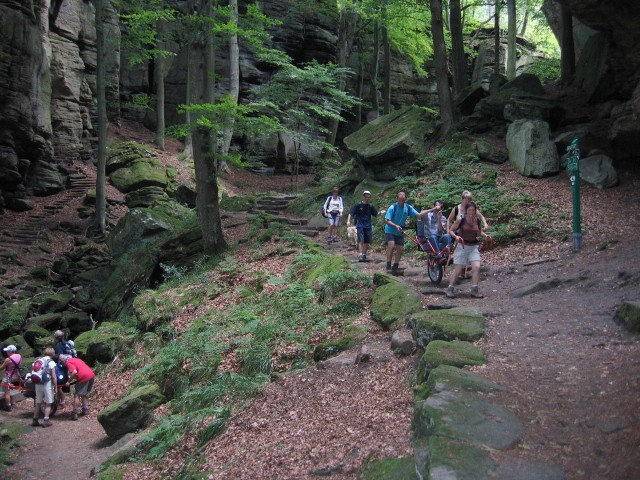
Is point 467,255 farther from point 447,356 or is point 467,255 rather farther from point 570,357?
point 447,356

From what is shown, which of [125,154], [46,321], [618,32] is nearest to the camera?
[618,32]

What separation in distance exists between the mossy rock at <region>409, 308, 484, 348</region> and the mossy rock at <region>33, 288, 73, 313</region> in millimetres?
13009

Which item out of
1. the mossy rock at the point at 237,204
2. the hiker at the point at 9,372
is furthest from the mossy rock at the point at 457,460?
the mossy rock at the point at 237,204

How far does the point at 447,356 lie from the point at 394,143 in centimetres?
1335

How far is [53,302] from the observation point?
647 inches

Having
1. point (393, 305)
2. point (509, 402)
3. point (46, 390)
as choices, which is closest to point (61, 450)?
point (46, 390)

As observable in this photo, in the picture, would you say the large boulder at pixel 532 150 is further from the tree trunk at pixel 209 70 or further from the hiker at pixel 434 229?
the tree trunk at pixel 209 70

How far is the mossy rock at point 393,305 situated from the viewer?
26.2 ft

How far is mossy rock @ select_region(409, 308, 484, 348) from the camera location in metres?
6.64

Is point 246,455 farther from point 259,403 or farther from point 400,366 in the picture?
point 400,366

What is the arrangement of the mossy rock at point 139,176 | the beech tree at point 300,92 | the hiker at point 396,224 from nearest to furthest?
the hiker at point 396,224 → the beech tree at point 300,92 → the mossy rock at point 139,176

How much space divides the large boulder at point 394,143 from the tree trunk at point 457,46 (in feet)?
9.51

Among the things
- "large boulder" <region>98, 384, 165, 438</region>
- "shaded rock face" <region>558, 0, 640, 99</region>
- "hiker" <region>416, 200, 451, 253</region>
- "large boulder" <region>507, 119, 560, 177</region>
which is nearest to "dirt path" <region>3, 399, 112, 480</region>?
"large boulder" <region>98, 384, 165, 438</region>

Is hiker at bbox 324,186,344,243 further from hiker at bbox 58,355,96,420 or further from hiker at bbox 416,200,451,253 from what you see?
hiker at bbox 58,355,96,420
